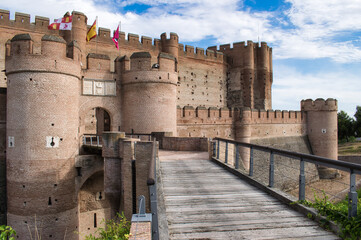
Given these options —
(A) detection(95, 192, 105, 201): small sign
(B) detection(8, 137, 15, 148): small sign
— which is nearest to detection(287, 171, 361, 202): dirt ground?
(A) detection(95, 192, 105, 201): small sign

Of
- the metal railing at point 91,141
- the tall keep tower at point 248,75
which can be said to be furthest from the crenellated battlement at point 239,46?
the metal railing at point 91,141

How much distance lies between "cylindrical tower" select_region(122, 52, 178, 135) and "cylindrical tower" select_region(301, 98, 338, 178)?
18.4 meters

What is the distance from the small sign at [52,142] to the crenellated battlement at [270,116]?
47.8 feet

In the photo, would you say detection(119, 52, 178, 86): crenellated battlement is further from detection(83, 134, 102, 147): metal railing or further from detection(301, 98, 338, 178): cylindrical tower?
detection(301, 98, 338, 178): cylindrical tower

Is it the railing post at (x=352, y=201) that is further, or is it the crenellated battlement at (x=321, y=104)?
the crenellated battlement at (x=321, y=104)

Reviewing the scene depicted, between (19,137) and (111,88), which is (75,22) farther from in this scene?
(19,137)

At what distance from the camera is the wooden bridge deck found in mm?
3632

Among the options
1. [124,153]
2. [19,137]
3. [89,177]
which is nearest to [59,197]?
[89,177]

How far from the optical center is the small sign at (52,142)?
13102 mm

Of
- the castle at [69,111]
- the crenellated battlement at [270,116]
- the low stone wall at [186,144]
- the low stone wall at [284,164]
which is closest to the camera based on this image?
the low stone wall at [186,144]

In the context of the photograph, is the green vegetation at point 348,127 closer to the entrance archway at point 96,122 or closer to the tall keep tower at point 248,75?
the tall keep tower at point 248,75

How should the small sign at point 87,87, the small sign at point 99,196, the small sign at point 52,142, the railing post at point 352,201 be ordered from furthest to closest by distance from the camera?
1. the small sign at point 99,196
2. the small sign at point 87,87
3. the small sign at point 52,142
4. the railing post at point 352,201

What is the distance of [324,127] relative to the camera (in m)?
28.6

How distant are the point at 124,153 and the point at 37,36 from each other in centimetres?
1332
